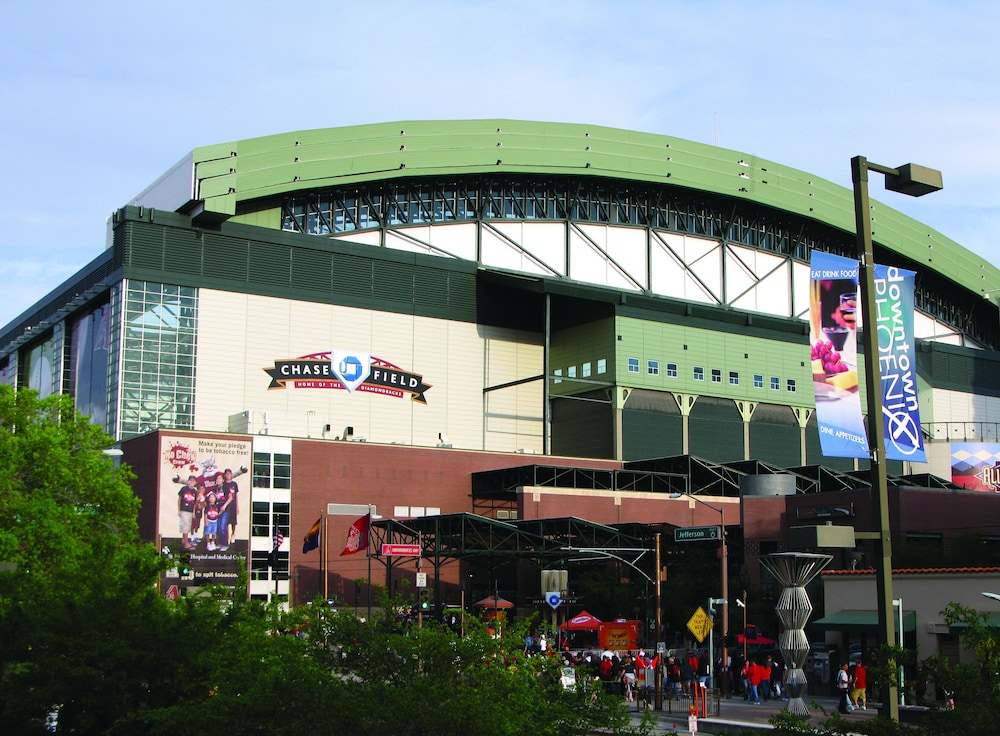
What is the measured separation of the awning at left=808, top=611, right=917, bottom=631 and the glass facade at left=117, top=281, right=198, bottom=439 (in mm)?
47351

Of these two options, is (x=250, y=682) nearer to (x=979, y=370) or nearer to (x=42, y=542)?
(x=42, y=542)

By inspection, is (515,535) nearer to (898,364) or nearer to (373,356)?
(373,356)

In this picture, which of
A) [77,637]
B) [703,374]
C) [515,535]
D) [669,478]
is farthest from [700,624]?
[703,374]

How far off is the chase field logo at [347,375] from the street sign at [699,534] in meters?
34.5

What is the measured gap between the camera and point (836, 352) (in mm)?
19375

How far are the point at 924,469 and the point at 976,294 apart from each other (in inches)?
968

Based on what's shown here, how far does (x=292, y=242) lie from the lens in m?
85.1

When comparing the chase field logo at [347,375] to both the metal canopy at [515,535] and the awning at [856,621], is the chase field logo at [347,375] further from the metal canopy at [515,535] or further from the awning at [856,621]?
the awning at [856,621]

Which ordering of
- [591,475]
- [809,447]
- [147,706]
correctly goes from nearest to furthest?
[147,706] < [591,475] < [809,447]

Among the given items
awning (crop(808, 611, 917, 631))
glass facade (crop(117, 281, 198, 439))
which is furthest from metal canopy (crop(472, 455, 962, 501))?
awning (crop(808, 611, 917, 631))

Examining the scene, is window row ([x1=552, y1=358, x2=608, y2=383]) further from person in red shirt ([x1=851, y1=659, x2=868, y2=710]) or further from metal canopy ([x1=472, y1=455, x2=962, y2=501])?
person in red shirt ([x1=851, y1=659, x2=868, y2=710])

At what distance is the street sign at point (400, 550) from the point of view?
6219 cm

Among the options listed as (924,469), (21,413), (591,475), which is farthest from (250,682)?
(924,469)

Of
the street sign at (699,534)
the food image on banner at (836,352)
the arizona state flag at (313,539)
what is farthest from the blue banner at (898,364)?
the arizona state flag at (313,539)
